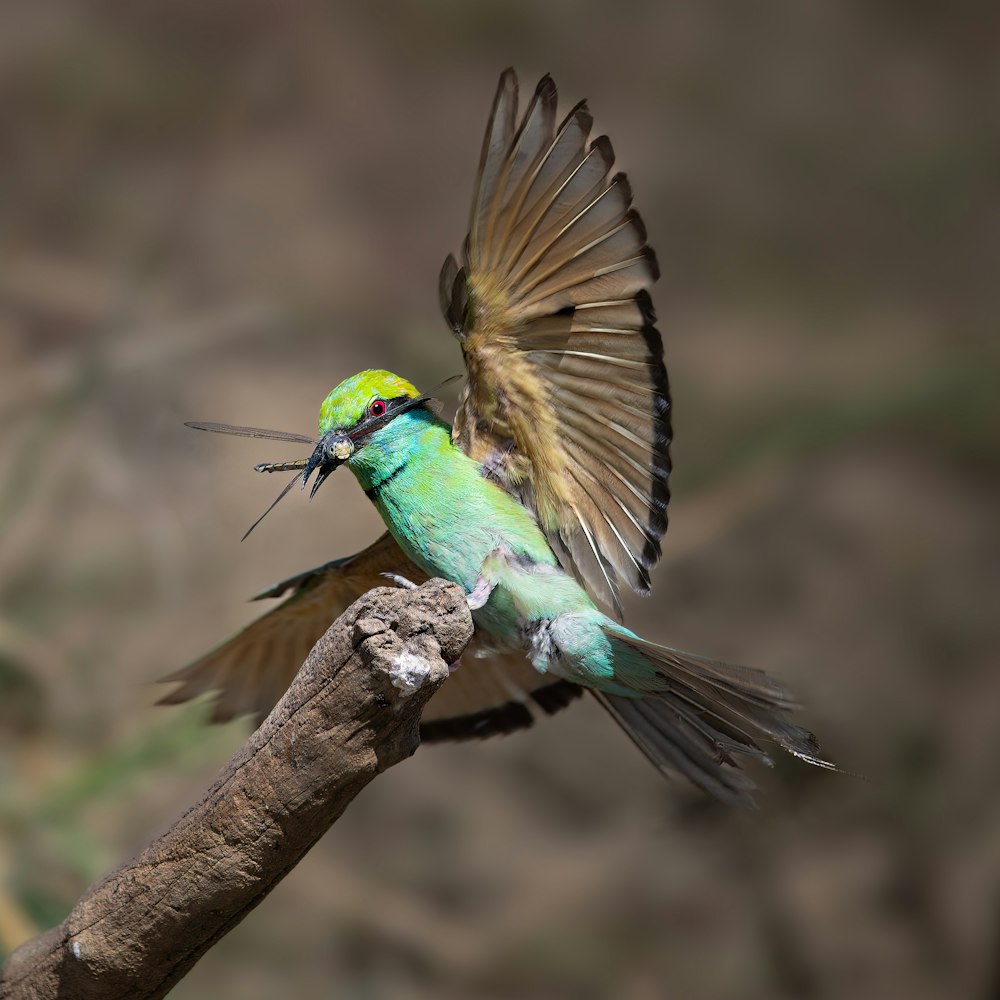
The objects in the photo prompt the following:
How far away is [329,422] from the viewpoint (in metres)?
1.39

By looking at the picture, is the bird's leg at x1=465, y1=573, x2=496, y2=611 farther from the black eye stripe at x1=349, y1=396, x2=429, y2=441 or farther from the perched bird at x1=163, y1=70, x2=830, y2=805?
the black eye stripe at x1=349, y1=396, x2=429, y2=441

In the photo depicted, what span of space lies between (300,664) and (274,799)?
55cm

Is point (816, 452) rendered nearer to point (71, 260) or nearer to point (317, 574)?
point (317, 574)

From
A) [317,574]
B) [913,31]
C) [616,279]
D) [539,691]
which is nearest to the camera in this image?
[616,279]

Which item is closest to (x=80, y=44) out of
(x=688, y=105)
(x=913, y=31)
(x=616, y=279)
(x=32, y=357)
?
(x=32, y=357)

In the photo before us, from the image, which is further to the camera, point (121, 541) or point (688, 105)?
point (688, 105)

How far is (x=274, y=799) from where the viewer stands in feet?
3.77

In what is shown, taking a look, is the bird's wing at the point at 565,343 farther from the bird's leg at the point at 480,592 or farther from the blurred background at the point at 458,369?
the blurred background at the point at 458,369

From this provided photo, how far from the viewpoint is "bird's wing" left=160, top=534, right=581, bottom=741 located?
164 cm

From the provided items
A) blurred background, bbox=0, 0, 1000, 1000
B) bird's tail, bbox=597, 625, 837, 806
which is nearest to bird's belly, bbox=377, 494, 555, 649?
bird's tail, bbox=597, 625, 837, 806

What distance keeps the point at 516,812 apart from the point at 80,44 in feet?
8.03

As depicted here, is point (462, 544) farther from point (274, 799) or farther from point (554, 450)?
point (274, 799)

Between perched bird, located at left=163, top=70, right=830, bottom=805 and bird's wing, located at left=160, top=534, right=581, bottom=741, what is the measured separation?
0.17 meters

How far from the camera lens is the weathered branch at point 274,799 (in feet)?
3.65
